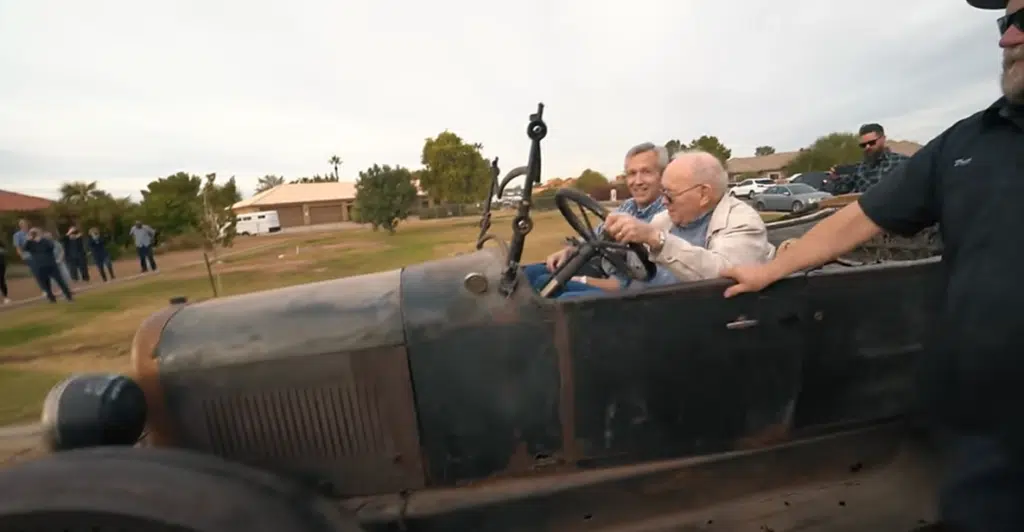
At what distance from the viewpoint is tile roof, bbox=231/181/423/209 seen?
61344mm

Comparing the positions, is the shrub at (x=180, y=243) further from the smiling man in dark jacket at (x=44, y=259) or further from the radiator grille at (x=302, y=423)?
the radiator grille at (x=302, y=423)

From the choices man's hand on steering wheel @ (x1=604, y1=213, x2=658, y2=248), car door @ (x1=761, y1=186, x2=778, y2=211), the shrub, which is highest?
man's hand on steering wheel @ (x1=604, y1=213, x2=658, y2=248)

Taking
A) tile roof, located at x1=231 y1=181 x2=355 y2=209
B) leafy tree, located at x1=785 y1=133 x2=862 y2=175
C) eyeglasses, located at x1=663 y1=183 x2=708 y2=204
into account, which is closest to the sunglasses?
eyeglasses, located at x1=663 y1=183 x2=708 y2=204

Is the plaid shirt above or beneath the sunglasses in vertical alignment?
beneath

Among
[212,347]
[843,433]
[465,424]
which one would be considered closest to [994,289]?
[843,433]

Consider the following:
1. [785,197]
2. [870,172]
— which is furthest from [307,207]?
[870,172]

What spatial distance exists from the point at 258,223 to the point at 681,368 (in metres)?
51.6

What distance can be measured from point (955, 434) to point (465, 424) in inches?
57.9

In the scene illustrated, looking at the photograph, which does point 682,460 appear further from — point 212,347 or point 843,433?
point 212,347

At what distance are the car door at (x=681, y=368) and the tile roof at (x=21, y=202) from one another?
3595 cm

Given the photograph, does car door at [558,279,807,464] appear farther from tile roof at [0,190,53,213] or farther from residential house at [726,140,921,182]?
residential house at [726,140,921,182]

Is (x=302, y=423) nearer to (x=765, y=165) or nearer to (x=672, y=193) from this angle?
(x=672, y=193)

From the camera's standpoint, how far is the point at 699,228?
2.71m

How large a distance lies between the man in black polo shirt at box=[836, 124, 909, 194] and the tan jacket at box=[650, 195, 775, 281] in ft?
12.5
